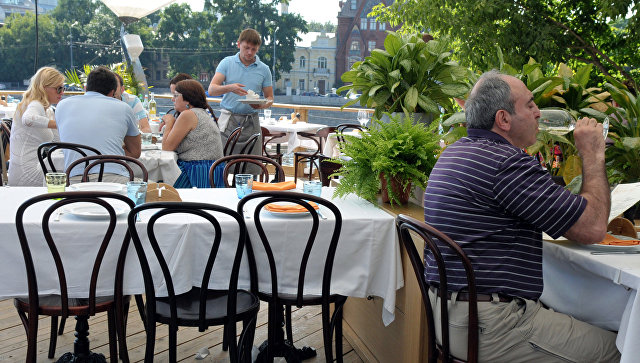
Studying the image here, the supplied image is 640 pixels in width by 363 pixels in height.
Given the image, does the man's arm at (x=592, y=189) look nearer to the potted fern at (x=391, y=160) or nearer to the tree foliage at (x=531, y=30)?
the potted fern at (x=391, y=160)

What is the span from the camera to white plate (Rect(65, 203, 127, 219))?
7.02ft

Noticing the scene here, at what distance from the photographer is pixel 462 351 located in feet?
5.86

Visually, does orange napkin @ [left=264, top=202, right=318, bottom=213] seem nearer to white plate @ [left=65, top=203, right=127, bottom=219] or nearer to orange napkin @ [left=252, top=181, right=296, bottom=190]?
orange napkin @ [left=252, top=181, right=296, bottom=190]

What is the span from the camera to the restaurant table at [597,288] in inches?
61.7

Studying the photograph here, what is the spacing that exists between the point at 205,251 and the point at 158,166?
81.8 inches

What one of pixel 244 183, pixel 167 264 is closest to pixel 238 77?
pixel 244 183

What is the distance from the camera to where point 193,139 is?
4.29 metres

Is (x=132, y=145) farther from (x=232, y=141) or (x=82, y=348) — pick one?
(x=82, y=348)

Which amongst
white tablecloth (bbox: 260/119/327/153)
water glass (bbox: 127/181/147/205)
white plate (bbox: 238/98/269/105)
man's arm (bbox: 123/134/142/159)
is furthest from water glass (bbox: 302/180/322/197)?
white tablecloth (bbox: 260/119/327/153)

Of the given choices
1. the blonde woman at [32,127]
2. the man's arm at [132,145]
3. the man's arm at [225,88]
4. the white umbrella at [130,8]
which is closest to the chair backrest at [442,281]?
the man's arm at [132,145]

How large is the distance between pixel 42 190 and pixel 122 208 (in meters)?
0.61

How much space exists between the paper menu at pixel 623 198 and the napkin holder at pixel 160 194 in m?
1.63

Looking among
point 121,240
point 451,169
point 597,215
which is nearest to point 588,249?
point 597,215

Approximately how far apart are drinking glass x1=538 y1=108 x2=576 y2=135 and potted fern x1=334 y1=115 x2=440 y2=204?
0.51 m
